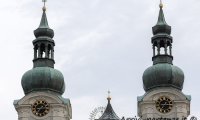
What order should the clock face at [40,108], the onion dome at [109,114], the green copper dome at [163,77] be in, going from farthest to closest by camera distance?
1. the green copper dome at [163,77]
2. the clock face at [40,108]
3. the onion dome at [109,114]

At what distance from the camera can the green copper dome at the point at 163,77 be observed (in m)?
64.0

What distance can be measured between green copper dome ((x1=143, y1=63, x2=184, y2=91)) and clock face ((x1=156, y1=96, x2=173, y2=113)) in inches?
39.1

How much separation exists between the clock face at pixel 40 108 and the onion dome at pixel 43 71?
0.90 m

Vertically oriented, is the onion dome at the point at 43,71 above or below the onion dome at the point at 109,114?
above

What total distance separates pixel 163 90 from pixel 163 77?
0.97 meters

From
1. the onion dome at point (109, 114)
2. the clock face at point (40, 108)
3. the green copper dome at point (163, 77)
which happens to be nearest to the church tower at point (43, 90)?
the clock face at point (40, 108)

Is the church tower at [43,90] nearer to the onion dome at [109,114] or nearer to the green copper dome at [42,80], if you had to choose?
the green copper dome at [42,80]

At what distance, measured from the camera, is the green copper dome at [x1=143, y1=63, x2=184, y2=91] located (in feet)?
210

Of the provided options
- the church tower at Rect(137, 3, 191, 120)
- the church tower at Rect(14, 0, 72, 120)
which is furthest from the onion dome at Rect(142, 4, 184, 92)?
the church tower at Rect(14, 0, 72, 120)

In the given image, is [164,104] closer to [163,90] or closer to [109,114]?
[163,90]

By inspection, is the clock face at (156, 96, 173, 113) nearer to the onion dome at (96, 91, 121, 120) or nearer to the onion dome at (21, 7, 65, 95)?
the onion dome at (96, 91, 121, 120)

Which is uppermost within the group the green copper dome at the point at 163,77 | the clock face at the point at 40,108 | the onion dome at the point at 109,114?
the green copper dome at the point at 163,77

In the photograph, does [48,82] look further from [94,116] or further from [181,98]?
[181,98]

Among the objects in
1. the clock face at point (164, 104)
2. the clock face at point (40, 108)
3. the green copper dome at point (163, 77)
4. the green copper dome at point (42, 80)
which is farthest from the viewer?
the green copper dome at point (42, 80)
